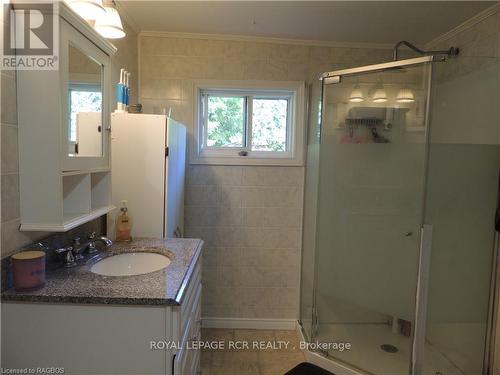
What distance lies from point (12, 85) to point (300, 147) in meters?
1.86

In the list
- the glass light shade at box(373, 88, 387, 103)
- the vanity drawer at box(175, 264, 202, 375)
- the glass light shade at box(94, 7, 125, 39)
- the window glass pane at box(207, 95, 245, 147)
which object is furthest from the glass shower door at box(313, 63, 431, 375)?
the glass light shade at box(94, 7, 125, 39)

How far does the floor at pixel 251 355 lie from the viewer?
2.10 m

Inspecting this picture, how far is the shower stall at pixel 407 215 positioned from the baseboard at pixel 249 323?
31cm

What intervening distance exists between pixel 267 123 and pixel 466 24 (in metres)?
1.46

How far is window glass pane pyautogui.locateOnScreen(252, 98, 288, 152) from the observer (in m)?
2.62

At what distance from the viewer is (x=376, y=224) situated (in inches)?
86.0

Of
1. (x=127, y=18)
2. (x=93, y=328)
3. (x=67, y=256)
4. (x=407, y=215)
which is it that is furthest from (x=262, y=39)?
(x=93, y=328)

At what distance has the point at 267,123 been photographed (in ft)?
8.65

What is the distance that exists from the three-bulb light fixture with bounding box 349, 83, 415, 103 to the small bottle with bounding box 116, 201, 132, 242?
63.0 inches

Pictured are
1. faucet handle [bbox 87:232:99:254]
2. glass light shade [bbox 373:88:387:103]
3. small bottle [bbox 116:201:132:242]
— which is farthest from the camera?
glass light shade [bbox 373:88:387:103]

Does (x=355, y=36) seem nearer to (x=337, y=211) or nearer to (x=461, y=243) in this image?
(x=337, y=211)

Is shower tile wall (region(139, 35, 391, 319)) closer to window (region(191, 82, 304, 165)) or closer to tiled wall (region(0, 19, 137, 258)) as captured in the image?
window (region(191, 82, 304, 165))

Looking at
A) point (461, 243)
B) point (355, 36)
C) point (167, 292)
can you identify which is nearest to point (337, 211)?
point (461, 243)

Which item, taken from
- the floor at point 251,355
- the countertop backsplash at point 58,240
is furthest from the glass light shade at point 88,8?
the floor at point 251,355
